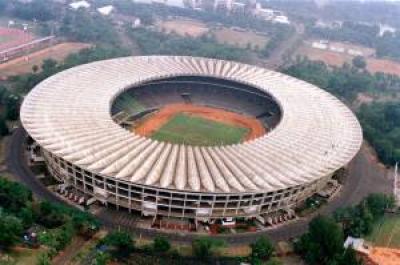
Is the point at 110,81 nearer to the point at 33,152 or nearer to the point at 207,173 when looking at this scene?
the point at 33,152

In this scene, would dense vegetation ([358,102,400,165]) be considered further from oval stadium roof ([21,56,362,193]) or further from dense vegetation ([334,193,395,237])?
dense vegetation ([334,193,395,237])

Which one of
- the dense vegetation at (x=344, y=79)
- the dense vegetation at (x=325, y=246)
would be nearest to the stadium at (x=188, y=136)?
the dense vegetation at (x=325, y=246)

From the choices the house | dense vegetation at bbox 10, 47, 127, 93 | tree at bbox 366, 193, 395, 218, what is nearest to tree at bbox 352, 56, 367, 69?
dense vegetation at bbox 10, 47, 127, 93

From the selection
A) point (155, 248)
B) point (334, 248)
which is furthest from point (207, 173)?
point (334, 248)

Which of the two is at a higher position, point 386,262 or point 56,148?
point 56,148

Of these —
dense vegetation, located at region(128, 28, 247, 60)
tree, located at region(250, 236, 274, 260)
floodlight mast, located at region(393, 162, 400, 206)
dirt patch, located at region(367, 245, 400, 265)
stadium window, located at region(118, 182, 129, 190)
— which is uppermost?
dense vegetation, located at region(128, 28, 247, 60)

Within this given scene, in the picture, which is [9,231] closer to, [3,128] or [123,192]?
[123,192]

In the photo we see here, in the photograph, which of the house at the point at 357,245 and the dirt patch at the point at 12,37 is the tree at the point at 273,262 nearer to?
the house at the point at 357,245
